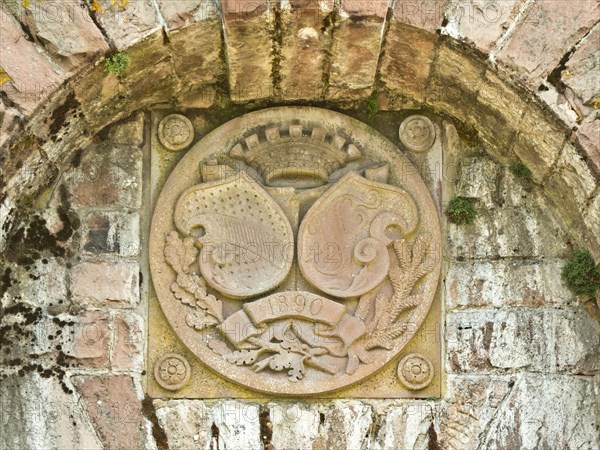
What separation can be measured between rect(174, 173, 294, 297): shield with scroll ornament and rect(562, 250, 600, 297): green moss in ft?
4.32

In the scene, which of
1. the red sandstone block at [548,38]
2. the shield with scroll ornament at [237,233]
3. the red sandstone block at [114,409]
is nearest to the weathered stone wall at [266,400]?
the red sandstone block at [114,409]

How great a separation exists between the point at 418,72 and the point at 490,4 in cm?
49

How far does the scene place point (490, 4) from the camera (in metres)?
5.76

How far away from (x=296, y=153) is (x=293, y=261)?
54cm

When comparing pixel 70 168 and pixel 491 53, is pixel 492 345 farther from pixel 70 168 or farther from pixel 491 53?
pixel 70 168

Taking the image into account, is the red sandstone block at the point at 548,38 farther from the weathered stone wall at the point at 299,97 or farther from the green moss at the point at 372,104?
the green moss at the point at 372,104

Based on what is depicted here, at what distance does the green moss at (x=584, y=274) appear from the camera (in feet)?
19.3

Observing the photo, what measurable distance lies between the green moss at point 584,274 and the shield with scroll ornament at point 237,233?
1.32m

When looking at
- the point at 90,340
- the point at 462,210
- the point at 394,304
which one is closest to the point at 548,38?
the point at 462,210

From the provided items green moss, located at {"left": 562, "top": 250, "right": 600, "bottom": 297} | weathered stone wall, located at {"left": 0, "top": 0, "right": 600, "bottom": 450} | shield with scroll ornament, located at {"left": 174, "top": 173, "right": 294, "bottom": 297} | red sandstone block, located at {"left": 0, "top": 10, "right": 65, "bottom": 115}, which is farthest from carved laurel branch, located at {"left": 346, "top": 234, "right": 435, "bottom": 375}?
red sandstone block, located at {"left": 0, "top": 10, "right": 65, "bottom": 115}

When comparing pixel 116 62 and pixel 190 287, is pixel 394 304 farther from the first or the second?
pixel 116 62

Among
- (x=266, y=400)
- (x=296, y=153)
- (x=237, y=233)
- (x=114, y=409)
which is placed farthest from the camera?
(x=296, y=153)

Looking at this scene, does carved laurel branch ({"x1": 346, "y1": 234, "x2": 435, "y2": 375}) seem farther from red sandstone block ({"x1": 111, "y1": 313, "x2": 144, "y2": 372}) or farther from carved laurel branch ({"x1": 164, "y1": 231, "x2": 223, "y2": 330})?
red sandstone block ({"x1": 111, "y1": 313, "x2": 144, "y2": 372})

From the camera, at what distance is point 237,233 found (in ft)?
20.0
